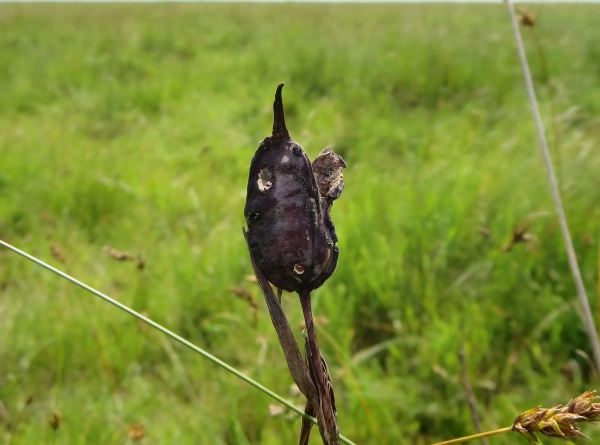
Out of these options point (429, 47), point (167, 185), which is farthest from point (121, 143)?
point (429, 47)

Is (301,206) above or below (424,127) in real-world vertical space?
above

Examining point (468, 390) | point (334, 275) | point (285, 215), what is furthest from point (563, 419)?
point (334, 275)

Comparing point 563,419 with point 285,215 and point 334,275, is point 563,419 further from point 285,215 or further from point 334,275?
point 334,275

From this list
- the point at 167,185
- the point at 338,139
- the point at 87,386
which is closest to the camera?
the point at 87,386

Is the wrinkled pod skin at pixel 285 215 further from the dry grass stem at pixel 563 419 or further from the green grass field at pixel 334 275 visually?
the green grass field at pixel 334 275

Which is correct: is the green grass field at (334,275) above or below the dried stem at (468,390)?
below

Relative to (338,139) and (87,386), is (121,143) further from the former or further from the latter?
(87,386)

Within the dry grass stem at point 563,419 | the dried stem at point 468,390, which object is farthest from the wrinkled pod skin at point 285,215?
the dried stem at point 468,390
